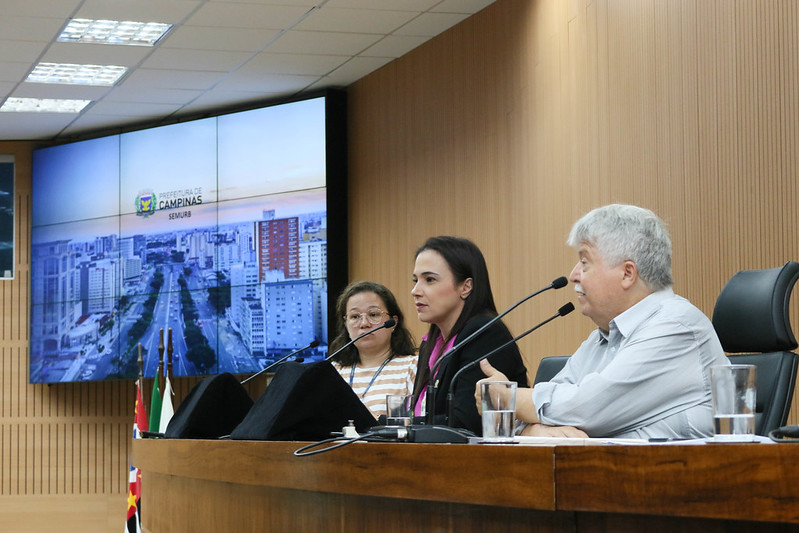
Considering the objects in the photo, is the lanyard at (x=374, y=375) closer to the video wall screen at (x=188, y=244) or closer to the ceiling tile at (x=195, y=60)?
the video wall screen at (x=188, y=244)

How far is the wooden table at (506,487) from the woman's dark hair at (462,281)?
106 cm

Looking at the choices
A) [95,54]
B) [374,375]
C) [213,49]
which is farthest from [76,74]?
[374,375]

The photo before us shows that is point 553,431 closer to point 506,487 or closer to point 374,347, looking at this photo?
point 506,487

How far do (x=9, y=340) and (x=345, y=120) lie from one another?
3.57m

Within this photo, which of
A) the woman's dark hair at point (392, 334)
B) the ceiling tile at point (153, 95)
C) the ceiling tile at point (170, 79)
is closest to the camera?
the woman's dark hair at point (392, 334)

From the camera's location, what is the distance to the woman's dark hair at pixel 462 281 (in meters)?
3.23

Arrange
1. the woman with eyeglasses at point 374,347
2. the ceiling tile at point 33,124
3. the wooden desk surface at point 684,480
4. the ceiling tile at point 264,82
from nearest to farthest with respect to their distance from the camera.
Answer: the wooden desk surface at point 684,480 → the woman with eyeglasses at point 374,347 → the ceiling tile at point 264,82 → the ceiling tile at point 33,124

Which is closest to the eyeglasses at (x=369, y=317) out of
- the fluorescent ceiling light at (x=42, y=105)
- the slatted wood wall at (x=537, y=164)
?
the slatted wood wall at (x=537, y=164)

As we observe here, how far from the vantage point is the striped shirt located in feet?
13.1

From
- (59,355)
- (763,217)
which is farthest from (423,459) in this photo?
(59,355)

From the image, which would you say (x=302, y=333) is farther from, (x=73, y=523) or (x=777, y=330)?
(x=777, y=330)

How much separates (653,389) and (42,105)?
6694 mm

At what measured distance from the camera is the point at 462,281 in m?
3.29

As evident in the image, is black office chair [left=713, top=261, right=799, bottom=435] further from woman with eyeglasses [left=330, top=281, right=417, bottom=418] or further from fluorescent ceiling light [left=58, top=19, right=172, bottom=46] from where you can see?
fluorescent ceiling light [left=58, top=19, right=172, bottom=46]
